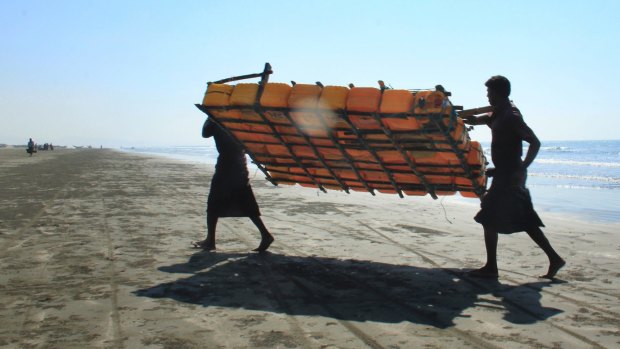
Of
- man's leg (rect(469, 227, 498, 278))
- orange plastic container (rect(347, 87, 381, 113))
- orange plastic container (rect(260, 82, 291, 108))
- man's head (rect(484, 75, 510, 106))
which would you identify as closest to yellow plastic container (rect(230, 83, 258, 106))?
orange plastic container (rect(260, 82, 291, 108))

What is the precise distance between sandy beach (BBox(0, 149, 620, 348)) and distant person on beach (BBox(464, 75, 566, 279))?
21.7 inches

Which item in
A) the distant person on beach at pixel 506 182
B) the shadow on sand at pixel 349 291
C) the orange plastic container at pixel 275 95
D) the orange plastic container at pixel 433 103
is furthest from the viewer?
the distant person on beach at pixel 506 182

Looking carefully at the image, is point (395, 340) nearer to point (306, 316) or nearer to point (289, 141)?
point (306, 316)

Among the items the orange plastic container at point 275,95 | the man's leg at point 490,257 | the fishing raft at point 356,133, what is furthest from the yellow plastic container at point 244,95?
the man's leg at point 490,257

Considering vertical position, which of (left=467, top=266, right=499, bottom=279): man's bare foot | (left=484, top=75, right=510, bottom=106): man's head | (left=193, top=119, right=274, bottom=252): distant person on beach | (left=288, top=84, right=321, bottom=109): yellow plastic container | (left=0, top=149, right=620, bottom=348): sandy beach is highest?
(left=484, top=75, right=510, bottom=106): man's head

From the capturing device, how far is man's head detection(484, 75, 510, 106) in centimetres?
560

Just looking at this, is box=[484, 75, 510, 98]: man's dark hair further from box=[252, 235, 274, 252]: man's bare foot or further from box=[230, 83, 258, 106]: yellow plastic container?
box=[252, 235, 274, 252]: man's bare foot

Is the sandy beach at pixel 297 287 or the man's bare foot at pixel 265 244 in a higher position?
the man's bare foot at pixel 265 244

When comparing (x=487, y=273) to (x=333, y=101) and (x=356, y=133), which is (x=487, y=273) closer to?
(x=356, y=133)

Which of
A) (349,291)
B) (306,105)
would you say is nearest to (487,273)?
(349,291)

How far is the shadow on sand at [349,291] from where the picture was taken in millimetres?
4457

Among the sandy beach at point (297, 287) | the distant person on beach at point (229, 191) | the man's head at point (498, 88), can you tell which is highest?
the man's head at point (498, 88)

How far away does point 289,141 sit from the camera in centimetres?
609

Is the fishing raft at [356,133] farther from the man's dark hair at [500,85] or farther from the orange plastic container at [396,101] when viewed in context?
the man's dark hair at [500,85]
